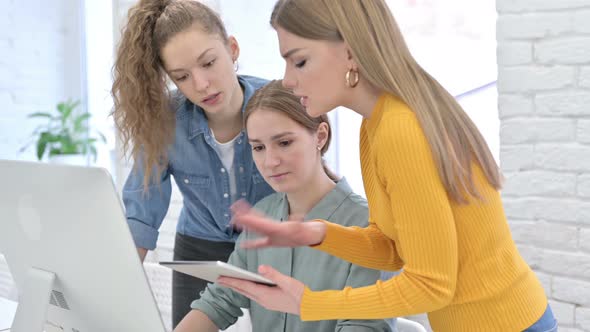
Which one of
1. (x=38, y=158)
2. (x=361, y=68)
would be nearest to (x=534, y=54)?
(x=361, y=68)

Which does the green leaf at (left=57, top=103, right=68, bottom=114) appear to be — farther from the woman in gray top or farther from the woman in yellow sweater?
the woman in yellow sweater

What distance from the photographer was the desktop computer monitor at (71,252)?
3.39 ft

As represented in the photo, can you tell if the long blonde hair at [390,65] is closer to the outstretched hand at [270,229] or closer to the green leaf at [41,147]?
the outstretched hand at [270,229]

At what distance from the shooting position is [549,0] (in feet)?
6.08

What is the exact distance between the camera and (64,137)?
13.8 ft

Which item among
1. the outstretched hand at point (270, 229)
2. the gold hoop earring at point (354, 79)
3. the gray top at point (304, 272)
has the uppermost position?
the gold hoop earring at point (354, 79)

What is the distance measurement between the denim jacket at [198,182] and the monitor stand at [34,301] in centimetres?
61

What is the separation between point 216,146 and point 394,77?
0.78m

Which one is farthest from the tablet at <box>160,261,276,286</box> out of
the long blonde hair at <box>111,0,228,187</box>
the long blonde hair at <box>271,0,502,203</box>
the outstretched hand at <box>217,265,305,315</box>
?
the long blonde hair at <box>111,0,228,187</box>

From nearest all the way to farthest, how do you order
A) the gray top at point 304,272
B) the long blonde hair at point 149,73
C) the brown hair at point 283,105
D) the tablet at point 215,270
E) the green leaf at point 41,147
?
the tablet at point 215,270 → the gray top at point 304,272 → the brown hair at point 283,105 → the long blonde hair at point 149,73 → the green leaf at point 41,147

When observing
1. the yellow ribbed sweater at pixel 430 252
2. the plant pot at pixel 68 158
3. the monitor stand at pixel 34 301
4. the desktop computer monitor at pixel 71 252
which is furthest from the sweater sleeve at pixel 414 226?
the plant pot at pixel 68 158

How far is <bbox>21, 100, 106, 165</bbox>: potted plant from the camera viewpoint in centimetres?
414

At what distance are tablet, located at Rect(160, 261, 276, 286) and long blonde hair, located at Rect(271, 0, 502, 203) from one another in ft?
0.99

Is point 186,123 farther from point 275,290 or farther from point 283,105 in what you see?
point 275,290
